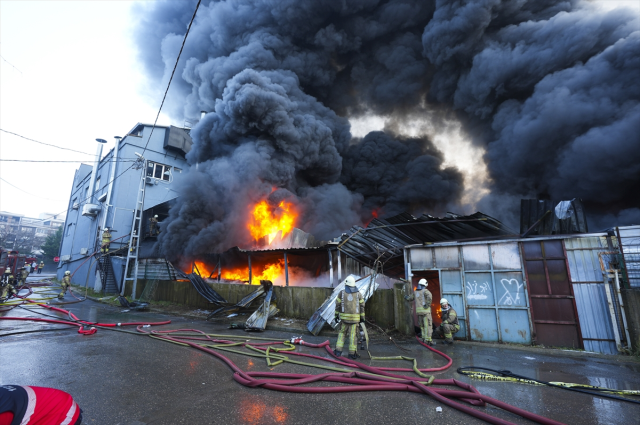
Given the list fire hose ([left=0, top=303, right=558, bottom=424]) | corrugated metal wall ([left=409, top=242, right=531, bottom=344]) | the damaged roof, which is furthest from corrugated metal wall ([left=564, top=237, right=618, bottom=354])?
fire hose ([left=0, top=303, right=558, bottom=424])

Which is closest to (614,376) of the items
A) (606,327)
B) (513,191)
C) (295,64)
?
(606,327)

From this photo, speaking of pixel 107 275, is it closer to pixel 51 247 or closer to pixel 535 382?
pixel 535 382

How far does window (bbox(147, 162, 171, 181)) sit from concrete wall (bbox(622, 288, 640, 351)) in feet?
93.2

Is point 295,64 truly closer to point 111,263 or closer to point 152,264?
point 152,264

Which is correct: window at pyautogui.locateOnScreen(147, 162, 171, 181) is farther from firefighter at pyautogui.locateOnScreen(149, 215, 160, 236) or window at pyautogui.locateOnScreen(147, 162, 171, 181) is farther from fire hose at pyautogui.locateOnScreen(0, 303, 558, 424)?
fire hose at pyautogui.locateOnScreen(0, 303, 558, 424)

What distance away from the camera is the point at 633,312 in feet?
21.1

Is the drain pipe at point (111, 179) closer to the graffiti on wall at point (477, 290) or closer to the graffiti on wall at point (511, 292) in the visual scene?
the graffiti on wall at point (477, 290)

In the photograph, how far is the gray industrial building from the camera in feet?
72.2

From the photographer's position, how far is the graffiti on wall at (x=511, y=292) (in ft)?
25.0

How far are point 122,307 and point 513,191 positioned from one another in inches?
878

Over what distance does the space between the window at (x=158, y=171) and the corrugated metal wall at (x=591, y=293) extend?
27434 mm

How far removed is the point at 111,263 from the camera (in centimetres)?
2041

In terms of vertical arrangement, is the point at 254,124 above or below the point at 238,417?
above

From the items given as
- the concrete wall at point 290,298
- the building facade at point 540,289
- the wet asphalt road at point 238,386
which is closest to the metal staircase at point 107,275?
the concrete wall at point 290,298
